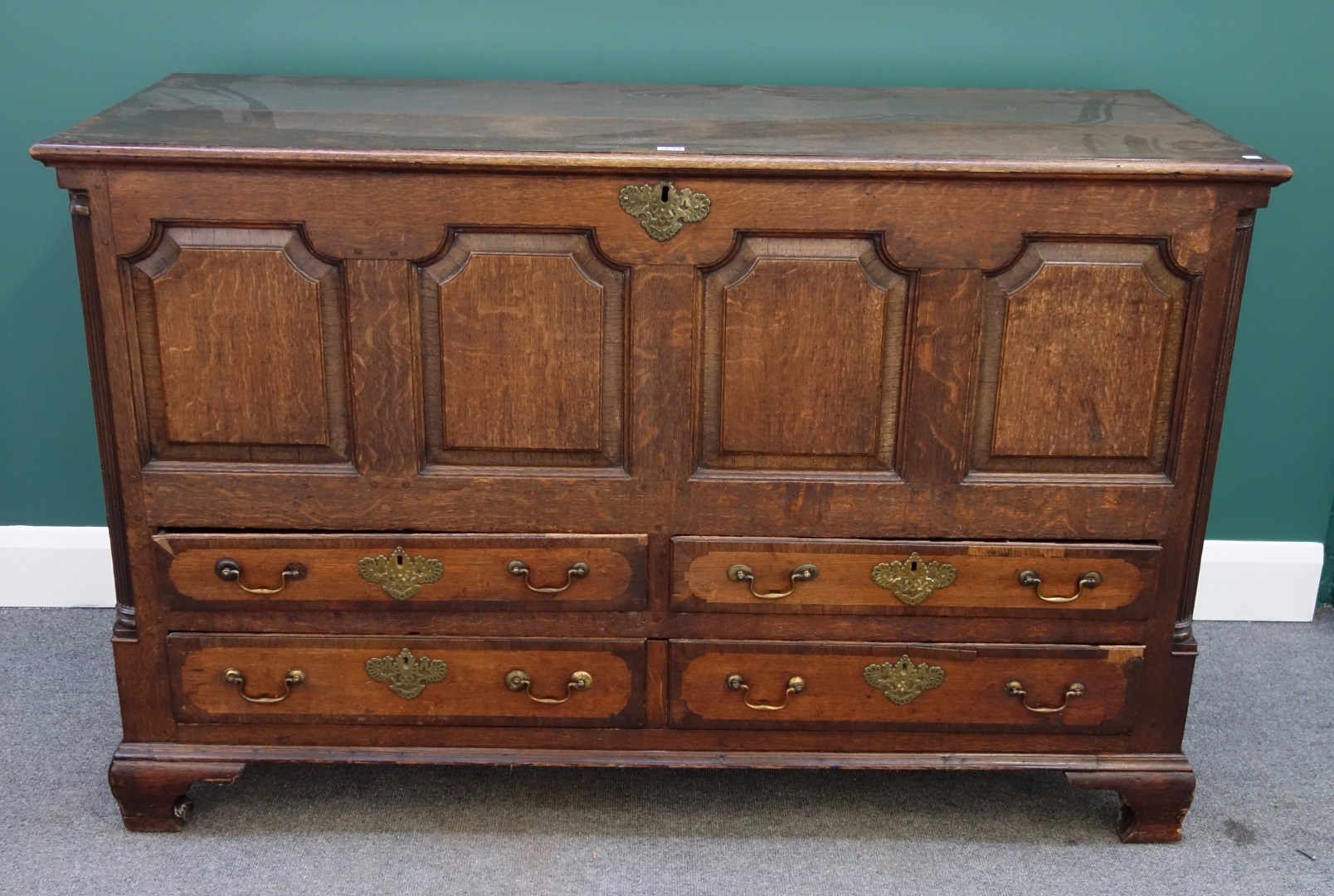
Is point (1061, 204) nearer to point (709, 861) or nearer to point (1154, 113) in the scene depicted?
point (1154, 113)

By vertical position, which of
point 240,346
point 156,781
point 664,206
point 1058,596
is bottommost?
point 156,781

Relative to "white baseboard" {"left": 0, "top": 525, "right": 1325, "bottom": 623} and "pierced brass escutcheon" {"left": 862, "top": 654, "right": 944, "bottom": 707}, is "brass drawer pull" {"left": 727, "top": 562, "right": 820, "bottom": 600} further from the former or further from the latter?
"white baseboard" {"left": 0, "top": 525, "right": 1325, "bottom": 623}

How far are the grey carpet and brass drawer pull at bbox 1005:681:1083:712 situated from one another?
9.9 inches

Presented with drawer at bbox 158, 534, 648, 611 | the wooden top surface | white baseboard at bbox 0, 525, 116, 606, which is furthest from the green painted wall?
drawer at bbox 158, 534, 648, 611

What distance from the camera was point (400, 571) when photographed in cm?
211

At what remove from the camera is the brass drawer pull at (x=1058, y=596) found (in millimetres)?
2109

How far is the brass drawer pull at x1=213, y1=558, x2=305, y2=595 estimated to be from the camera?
6.88 ft

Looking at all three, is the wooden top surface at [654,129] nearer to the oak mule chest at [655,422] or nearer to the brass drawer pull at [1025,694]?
the oak mule chest at [655,422]

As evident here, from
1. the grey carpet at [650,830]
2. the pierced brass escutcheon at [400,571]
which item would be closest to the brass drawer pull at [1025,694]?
the grey carpet at [650,830]

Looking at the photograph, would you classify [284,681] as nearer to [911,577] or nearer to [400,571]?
[400,571]

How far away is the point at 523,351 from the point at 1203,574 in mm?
1668

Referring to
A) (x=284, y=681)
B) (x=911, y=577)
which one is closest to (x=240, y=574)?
(x=284, y=681)

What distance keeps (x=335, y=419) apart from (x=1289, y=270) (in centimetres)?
186

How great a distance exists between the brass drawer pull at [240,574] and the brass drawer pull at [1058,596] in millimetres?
1115
